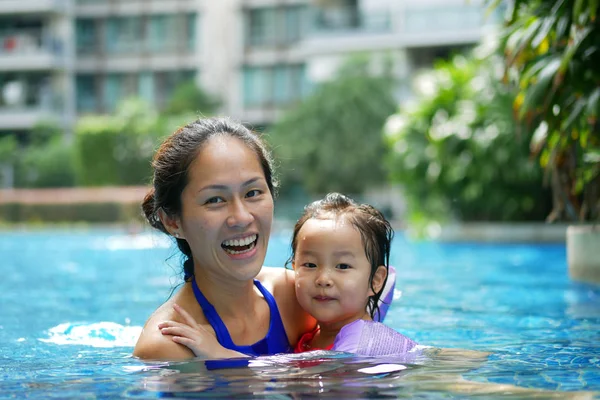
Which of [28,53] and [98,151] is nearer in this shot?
[98,151]

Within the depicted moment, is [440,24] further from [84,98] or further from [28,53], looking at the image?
[28,53]

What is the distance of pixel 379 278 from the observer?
3.79 m

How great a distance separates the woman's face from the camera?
3.37m

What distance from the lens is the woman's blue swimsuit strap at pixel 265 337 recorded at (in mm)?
3541

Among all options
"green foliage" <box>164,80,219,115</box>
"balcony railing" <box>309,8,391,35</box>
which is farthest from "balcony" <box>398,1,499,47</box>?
"green foliage" <box>164,80,219,115</box>

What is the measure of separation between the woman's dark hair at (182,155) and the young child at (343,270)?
0.27 meters

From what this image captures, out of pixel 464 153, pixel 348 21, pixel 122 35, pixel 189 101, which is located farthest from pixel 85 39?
pixel 464 153

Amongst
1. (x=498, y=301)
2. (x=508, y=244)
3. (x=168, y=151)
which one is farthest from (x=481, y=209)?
(x=168, y=151)

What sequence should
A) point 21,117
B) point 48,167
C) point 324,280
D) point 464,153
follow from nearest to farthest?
point 324,280, point 464,153, point 48,167, point 21,117

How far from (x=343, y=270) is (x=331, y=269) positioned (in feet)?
0.16

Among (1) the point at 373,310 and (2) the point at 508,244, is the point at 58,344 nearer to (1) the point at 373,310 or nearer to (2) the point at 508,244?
(1) the point at 373,310

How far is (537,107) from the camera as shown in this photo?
647 centimetres

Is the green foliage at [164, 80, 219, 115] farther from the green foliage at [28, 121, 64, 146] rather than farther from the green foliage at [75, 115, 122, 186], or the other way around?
the green foliage at [28, 121, 64, 146]

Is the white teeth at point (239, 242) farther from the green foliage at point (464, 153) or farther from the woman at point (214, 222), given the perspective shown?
the green foliage at point (464, 153)
